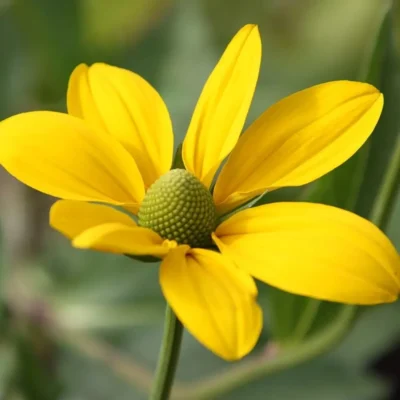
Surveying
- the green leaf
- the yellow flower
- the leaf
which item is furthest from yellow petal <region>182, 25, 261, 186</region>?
the leaf

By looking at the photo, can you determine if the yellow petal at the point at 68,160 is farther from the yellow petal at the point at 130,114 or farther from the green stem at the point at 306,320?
the green stem at the point at 306,320

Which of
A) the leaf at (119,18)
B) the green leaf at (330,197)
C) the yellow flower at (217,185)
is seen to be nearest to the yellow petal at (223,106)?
the yellow flower at (217,185)

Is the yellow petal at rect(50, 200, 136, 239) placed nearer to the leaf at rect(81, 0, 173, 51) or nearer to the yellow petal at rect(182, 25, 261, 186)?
the yellow petal at rect(182, 25, 261, 186)

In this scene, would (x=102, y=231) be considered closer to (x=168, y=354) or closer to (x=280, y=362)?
(x=168, y=354)

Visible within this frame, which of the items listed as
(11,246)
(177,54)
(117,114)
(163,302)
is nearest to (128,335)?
(163,302)

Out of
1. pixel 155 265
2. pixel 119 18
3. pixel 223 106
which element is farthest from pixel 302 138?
pixel 119 18
